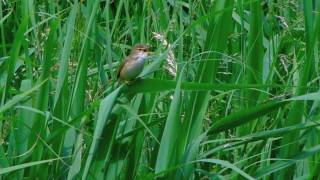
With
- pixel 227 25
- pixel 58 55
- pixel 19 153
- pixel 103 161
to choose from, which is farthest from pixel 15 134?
pixel 227 25

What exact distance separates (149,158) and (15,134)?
0.34 m

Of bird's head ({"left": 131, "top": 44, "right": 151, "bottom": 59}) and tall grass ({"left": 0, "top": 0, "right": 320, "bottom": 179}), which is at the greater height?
bird's head ({"left": 131, "top": 44, "right": 151, "bottom": 59})

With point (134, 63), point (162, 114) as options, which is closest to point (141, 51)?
point (134, 63)

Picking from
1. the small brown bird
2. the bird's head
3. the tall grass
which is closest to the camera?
the tall grass

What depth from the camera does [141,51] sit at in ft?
6.72

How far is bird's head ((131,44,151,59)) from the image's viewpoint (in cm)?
202

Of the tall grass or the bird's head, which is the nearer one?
the tall grass

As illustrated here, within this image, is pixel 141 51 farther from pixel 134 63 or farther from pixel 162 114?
pixel 162 114

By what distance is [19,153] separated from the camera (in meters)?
1.89

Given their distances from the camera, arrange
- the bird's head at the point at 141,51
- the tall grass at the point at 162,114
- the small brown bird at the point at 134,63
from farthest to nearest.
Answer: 1. the bird's head at the point at 141,51
2. the small brown bird at the point at 134,63
3. the tall grass at the point at 162,114

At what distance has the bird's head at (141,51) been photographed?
202cm

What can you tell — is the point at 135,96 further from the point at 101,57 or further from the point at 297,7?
the point at 297,7

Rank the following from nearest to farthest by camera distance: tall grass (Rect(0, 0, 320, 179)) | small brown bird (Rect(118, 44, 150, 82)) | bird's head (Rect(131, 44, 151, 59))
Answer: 1. tall grass (Rect(0, 0, 320, 179))
2. small brown bird (Rect(118, 44, 150, 82))
3. bird's head (Rect(131, 44, 151, 59))

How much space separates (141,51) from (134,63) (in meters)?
0.06
